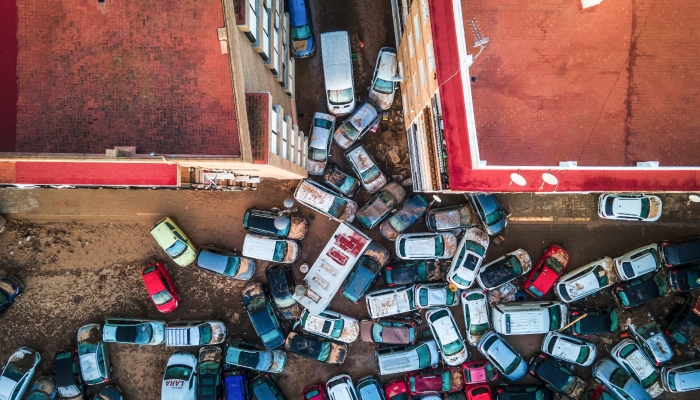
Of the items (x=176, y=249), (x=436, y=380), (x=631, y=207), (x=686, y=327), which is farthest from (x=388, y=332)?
(x=686, y=327)

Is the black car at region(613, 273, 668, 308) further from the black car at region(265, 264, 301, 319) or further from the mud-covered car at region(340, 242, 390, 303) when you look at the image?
the black car at region(265, 264, 301, 319)

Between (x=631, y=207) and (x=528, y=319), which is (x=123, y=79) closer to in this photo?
(x=528, y=319)

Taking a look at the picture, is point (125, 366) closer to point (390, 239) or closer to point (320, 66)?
point (390, 239)

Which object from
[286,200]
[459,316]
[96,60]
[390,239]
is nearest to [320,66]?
[286,200]

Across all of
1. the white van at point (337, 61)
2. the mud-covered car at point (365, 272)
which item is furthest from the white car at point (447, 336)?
the white van at point (337, 61)

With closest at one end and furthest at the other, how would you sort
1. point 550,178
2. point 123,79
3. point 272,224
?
1. point 550,178
2. point 123,79
3. point 272,224

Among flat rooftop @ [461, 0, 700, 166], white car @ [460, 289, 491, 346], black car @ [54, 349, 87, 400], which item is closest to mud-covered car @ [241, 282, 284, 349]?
black car @ [54, 349, 87, 400]
